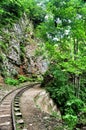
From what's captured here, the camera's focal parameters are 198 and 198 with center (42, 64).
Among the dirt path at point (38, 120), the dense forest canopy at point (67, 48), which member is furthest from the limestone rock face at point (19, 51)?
the dirt path at point (38, 120)

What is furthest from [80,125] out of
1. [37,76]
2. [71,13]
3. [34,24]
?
[34,24]

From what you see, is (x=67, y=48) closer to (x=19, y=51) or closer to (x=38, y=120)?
(x=38, y=120)

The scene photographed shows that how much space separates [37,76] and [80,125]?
22006mm

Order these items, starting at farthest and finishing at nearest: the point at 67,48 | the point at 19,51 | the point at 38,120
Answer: the point at 19,51
the point at 67,48
the point at 38,120

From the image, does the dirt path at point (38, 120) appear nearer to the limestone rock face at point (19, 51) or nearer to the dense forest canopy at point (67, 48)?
the dense forest canopy at point (67, 48)

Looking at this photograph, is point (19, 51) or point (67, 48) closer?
point (67, 48)

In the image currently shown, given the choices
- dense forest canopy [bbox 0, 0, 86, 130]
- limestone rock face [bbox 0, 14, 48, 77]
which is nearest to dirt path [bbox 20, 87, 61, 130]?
dense forest canopy [bbox 0, 0, 86, 130]

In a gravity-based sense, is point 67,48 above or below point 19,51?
above

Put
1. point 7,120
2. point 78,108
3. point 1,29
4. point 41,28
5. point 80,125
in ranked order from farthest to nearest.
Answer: point 1,29 < point 41,28 < point 78,108 < point 80,125 < point 7,120

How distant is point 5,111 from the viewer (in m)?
9.54

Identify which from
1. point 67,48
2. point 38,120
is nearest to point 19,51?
point 67,48

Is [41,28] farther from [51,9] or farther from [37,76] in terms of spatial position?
[37,76]

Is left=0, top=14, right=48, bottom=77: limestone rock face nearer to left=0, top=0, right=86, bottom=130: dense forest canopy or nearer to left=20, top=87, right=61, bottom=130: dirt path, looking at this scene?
left=0, top=0, right=86, bottom=130: dense forest canopy

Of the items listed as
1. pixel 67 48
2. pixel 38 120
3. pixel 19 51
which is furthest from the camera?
pixel 19 51
